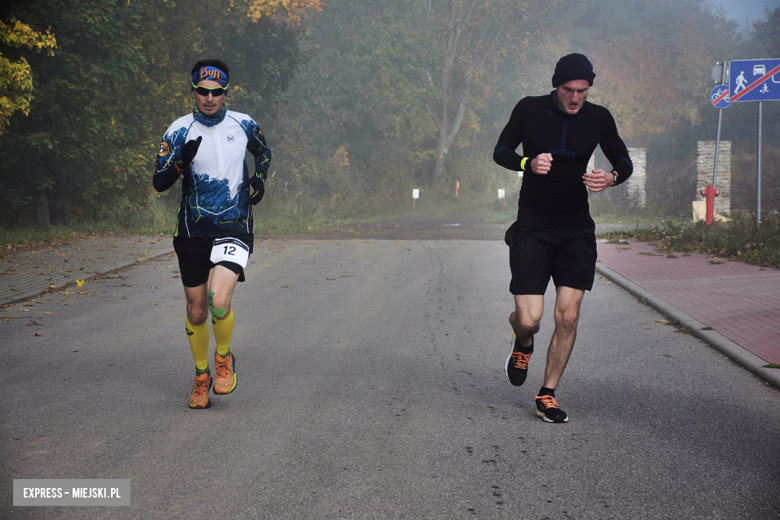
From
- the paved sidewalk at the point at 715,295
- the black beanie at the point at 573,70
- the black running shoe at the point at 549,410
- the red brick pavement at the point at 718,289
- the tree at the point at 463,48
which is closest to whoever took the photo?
the black beanie at the point at 573,70

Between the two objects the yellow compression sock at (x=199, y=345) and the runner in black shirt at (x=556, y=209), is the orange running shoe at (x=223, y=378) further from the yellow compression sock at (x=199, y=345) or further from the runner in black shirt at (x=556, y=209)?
the runner in black shirt at (x=556, y=209)

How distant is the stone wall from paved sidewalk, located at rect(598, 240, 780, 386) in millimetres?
10715

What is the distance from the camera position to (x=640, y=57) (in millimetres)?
48438

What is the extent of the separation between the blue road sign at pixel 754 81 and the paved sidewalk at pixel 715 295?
3.11 metres

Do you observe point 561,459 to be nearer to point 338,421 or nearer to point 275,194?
point 338,421

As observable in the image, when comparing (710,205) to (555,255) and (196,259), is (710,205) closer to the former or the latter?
A: (555,255)

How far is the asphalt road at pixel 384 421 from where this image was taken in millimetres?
3469

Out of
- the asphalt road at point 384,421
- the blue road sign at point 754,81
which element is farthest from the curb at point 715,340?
the blue road sign at point 754,81

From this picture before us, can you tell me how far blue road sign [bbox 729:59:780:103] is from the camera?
13438 millimetres

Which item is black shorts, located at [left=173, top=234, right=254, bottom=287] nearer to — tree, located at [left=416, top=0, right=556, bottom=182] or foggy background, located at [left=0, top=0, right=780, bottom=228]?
foggy background, located at [left=0, top=0, right=780, bottom=228]

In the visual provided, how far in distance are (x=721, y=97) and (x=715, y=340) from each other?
36.0 ft

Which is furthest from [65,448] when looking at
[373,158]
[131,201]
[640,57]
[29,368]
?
[640,57]

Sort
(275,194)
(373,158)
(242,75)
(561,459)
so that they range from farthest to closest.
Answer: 1. (373,158)
2. (275,194)
3. (242,75)
4. (561,459)

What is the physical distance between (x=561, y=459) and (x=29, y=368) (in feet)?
14.2
